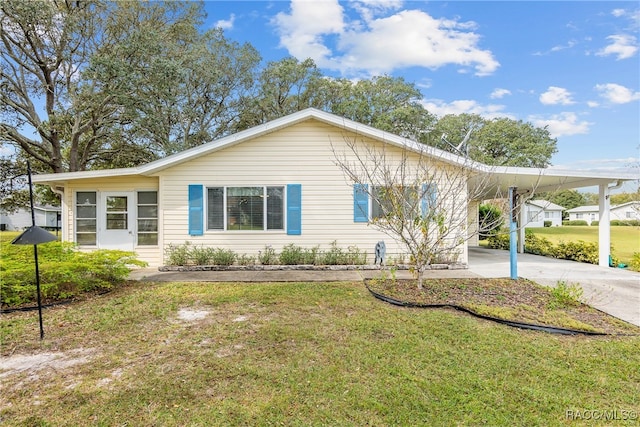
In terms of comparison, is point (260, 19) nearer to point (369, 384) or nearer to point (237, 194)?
point (237, 194)

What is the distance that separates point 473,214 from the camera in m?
13.8

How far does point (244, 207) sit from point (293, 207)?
1337 mm

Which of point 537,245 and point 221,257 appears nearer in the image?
point 221,257

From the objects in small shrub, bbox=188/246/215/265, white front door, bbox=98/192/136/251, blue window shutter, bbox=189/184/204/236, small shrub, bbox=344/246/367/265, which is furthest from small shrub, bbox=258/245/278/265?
white front door, bbox=98/192/136/251

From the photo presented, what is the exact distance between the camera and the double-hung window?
8656mm

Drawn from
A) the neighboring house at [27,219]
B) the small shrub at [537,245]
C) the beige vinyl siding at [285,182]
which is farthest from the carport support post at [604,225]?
the neighboring house at [27,219]

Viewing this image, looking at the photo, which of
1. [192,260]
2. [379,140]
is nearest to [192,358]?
[192,260]

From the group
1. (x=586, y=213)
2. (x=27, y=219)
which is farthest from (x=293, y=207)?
(x=586, y=213)

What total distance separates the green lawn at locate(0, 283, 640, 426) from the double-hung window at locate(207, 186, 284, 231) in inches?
157

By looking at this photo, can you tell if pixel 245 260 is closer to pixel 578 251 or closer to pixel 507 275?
pixel 507 275

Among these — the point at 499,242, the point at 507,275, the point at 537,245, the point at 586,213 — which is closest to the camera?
the point at 507,275

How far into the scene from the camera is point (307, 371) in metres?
3.01

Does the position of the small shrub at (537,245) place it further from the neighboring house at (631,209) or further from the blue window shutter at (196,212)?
the blue window shutter at (196,212)

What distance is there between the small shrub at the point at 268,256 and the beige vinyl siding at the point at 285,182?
0.16 meters
